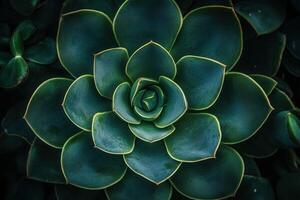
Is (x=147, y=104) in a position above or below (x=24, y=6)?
below

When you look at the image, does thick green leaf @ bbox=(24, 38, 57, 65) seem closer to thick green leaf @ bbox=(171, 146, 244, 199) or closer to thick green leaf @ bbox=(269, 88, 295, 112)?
thick green leaf @ bbox=(171, 146, 244, 199)

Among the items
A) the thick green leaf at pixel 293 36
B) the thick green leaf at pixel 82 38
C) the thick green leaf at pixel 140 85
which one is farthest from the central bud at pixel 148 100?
the thick green leaf at pixel 293 36

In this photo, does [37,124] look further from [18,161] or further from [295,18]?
[295,18]

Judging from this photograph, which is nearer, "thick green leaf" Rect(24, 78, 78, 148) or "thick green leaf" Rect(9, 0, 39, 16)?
"thick green leaf" Rect(24, 78, 78, 148)

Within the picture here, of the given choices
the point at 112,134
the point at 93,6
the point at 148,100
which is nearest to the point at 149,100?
the point at 148,100

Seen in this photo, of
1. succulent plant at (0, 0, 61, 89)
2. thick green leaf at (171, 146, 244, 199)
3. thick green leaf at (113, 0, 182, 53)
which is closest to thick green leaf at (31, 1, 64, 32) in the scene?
succulent plant at (0, 0, 61, 89)

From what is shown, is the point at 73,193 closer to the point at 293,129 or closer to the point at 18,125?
the point at 18,125
